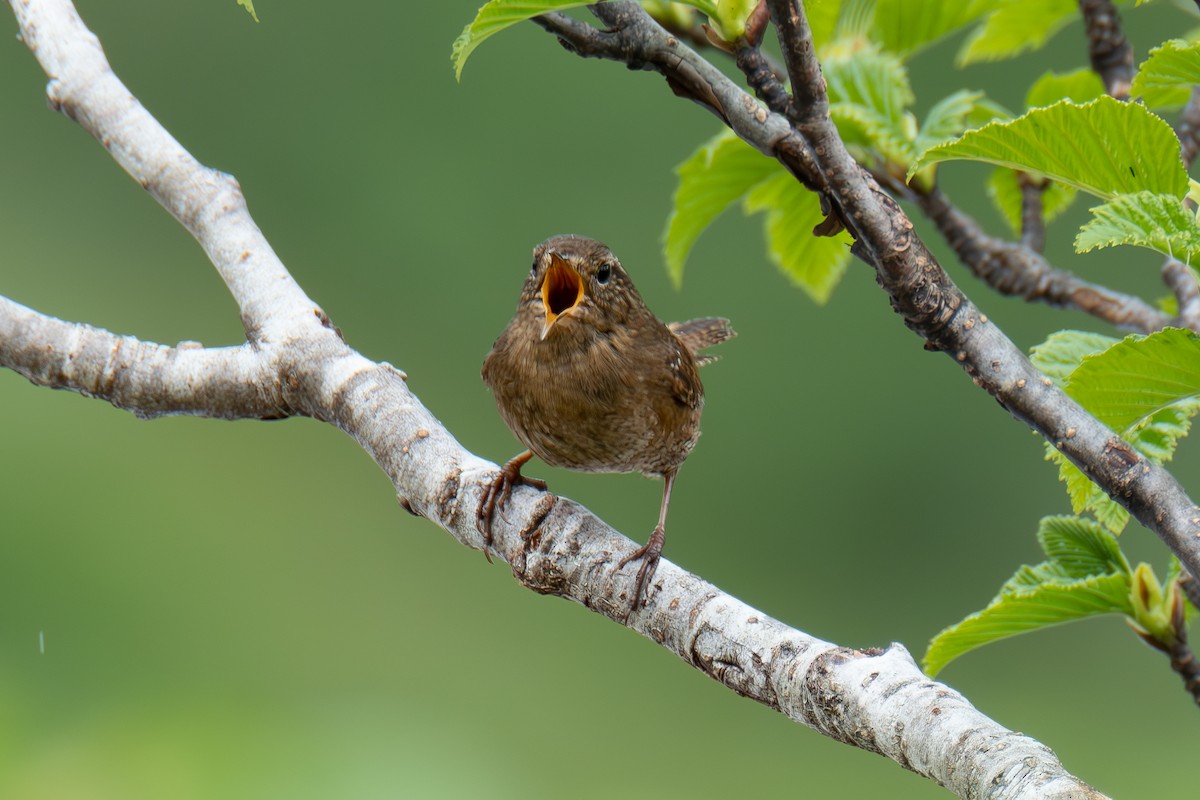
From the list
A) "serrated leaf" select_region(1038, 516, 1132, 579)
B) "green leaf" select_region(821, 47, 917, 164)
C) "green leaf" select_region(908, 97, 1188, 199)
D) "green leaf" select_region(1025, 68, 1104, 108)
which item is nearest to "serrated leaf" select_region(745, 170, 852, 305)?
"green leaf" select_region(821, 47, 917, 164)

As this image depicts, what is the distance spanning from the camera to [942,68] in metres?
5.25

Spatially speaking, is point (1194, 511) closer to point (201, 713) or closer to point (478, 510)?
point (478, 510)

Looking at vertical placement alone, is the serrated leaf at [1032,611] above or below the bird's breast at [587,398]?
below

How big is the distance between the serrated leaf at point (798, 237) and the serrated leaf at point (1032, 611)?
2.39ft

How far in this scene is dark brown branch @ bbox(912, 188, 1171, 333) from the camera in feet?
6.27

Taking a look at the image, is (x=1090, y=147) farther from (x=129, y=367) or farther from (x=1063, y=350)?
(x=129, y=367)

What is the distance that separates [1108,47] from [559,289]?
3.29 ft

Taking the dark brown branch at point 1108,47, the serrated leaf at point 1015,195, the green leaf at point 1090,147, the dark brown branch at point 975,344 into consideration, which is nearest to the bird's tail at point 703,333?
the serrated leaf at point 1015,195

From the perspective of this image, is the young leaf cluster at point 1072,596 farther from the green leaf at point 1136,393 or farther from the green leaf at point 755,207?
the green leaf at point 755,207

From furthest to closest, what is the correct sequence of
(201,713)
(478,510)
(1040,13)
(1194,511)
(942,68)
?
(942,68), (201,713), (1040,13), (478,510), (1194,511)

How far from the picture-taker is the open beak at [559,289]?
192cm

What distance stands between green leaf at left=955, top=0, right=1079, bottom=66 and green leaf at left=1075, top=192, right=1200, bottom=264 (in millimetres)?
968

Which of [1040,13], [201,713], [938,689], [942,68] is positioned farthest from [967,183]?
[938,689]

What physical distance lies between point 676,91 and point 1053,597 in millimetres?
709
